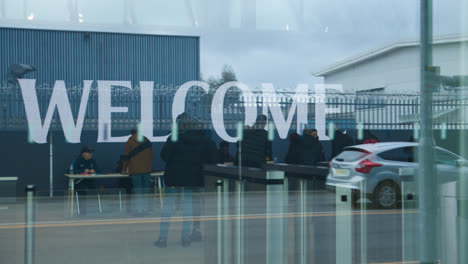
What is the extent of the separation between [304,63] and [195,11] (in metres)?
2.74

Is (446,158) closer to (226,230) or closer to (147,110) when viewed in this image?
(226,230)

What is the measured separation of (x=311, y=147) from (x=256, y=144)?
4.14 ft

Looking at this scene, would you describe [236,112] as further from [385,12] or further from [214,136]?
[385,12]

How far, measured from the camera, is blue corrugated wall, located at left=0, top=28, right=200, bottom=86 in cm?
1098

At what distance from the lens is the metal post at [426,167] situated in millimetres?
4422

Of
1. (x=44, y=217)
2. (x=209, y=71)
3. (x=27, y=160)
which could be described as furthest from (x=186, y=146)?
(x=27, y=160)

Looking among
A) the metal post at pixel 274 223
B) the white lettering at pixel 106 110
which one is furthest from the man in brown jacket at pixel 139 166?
the metal post at pixel 274 223

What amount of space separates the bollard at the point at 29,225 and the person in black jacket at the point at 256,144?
4.60 meters

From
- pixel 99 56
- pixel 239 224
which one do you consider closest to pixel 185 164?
pixel 239 224

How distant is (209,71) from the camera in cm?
1247

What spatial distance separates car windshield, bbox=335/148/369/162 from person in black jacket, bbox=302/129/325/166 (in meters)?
0.43

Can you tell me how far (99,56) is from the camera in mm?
11672

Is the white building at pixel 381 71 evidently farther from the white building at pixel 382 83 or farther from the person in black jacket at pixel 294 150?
the person in black jacket at pixel 294 150

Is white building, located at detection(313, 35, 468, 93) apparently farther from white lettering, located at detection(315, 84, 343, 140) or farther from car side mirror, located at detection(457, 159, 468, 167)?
car side mirror, located at detection(457, 159, 468, 167)
